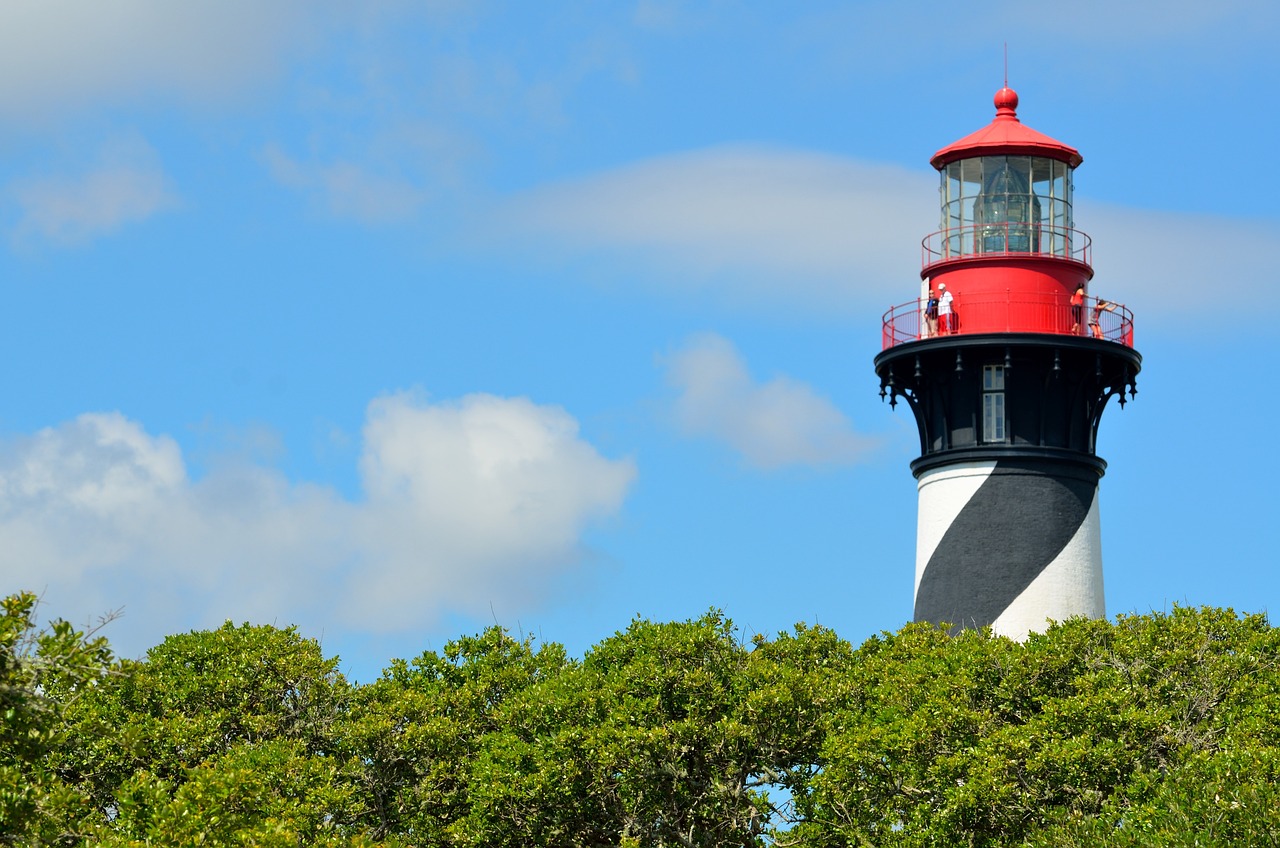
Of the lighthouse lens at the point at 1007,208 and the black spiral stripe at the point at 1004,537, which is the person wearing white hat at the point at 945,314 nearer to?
the lighthouse lens at the point at 1007,208

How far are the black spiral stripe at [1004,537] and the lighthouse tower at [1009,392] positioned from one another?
3 cm

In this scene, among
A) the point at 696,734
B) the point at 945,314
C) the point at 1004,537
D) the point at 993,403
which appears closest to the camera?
the point at 696,734

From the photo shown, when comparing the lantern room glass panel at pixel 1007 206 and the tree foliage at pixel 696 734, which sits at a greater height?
the lantern room glass panel at pixel 1007 206

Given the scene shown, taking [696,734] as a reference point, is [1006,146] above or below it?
above

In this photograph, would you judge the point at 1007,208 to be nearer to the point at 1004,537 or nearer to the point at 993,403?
the point at 993,403

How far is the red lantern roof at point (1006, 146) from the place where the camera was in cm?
4747

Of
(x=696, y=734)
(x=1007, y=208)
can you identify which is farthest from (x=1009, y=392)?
(x=696, y=734)

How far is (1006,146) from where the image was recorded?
4747cm

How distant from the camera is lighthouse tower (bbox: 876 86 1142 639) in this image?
4503 centimetres

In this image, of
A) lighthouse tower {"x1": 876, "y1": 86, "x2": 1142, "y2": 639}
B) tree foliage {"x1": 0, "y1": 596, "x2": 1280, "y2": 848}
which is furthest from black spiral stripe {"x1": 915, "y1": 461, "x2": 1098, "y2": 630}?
tree foliage {"x1": 0, "y1": 596, "x2": 1280, "y2": 848}

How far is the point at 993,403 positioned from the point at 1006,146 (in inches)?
248

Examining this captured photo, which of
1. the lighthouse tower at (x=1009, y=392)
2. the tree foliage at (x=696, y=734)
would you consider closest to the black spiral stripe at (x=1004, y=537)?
the lighthouse tower at (x=1009, y=392)

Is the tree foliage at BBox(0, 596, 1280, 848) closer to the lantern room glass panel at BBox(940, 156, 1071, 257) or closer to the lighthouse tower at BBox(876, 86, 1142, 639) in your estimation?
the lighthouse tower at BBox(876, 86, 1142, 639)

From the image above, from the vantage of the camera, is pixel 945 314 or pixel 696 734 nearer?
pixel 696 734
